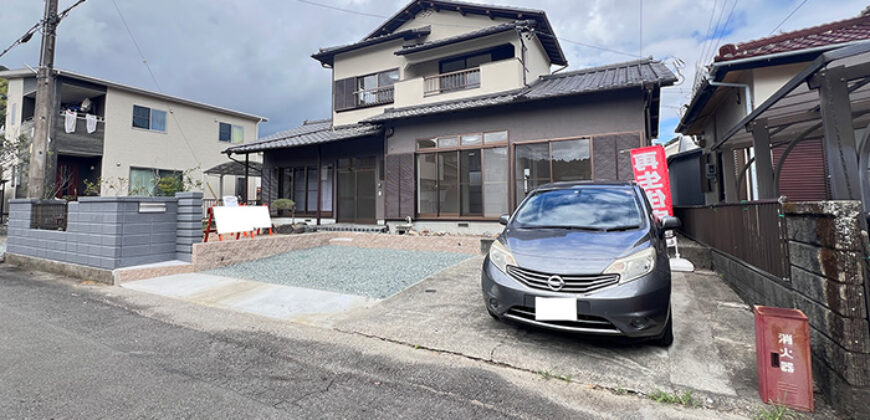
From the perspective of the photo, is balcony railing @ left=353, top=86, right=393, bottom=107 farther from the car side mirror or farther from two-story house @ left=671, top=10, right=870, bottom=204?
the car side mirror

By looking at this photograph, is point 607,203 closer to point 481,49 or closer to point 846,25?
point 846,25

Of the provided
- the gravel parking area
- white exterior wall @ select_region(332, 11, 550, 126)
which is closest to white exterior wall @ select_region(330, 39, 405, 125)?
white exterior wall @ select_region(332, 11, 550, 126)

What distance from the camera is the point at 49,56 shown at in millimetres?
7977

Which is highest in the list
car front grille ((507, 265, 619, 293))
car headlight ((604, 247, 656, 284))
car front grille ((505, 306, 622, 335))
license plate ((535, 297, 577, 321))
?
car headlight ((604, 247, 656, 284))

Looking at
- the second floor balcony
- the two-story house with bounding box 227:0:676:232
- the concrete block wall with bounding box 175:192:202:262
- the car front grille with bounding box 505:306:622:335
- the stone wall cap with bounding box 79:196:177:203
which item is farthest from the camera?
the second floor balcony

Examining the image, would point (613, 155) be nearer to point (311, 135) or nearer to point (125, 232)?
point (125, 232)

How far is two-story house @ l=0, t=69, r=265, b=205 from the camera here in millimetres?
13766

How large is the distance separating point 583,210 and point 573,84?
6444 millimetres

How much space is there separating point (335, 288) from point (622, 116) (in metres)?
7.10

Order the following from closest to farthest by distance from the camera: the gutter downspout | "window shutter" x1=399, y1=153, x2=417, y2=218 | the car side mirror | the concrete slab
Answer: the car side mirror, the concrete slab, the gutter downspout, "window shutter" x1=399, y1=153, x2=417, y2=218

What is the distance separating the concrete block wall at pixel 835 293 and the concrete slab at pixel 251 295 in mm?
3838

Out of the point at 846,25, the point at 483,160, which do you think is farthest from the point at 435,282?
the point at 846,25

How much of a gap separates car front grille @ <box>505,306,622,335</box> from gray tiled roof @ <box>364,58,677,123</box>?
631 centimetres

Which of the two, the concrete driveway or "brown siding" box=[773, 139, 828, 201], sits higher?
"brown siding" box=[773, 139, 828, 201]
